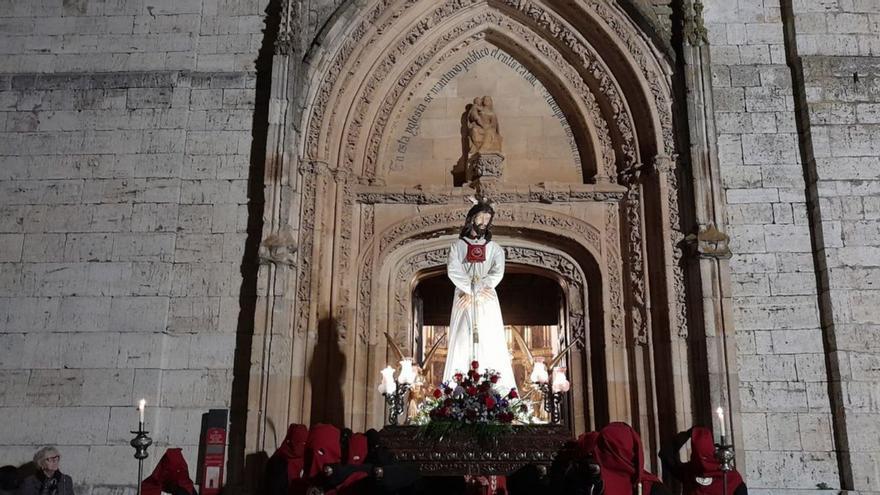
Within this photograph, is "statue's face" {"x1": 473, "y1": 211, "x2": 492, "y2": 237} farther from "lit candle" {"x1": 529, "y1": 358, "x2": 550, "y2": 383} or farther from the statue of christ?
"lit candle" {"x1": 529, "y1": 358, "x2": 550, "y2": 383}

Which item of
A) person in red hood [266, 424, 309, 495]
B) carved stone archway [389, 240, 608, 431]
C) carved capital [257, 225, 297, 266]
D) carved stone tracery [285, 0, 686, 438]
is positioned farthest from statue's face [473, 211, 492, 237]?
person in red hood [266, 424, 309, 495]

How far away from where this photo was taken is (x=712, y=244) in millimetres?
8969

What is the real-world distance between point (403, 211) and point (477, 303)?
2.64 m

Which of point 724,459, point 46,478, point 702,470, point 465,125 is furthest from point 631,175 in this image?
point 46,478

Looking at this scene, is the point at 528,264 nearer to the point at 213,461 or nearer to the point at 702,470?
the point at 213,461

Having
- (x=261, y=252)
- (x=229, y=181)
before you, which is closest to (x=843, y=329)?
(x=261, y=252)

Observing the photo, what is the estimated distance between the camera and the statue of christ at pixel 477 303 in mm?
7766

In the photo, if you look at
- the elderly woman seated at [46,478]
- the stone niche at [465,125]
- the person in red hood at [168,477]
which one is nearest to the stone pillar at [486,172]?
the stone niche at [465,125]

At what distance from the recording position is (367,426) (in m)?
9.38

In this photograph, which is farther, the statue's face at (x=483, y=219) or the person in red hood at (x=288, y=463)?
the statue's face at (x=483, y=219)

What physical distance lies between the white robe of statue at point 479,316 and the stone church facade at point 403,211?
2.00 metres

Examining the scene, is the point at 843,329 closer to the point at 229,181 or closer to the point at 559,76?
the point at 559,76

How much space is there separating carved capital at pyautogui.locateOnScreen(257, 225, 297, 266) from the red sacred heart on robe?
236 centimetres

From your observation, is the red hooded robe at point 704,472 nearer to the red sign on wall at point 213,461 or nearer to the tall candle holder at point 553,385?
the tall candle holder at point 553,385
